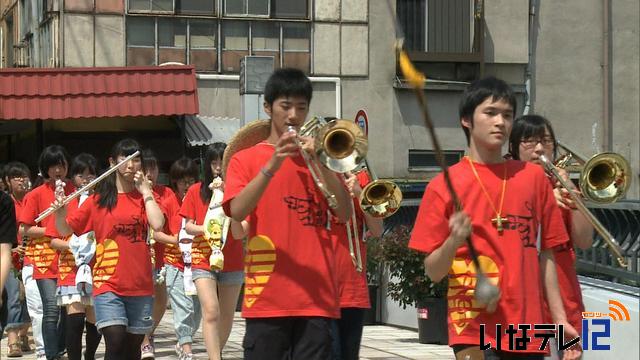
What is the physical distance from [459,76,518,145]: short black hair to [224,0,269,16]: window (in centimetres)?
2140

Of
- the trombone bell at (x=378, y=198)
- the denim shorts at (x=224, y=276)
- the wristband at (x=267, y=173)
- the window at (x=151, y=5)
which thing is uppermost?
the window at (x=151, y=5)

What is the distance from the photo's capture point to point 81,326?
424 inches

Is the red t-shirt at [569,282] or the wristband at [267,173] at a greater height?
the wristband at [267,173]

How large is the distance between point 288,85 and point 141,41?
20258 mm

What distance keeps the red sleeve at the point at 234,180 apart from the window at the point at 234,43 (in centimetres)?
2030

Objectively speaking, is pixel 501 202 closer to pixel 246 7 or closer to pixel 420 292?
pixel 420 292

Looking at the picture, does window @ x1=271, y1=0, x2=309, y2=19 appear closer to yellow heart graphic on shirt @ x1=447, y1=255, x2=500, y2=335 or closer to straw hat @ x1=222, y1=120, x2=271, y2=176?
straw hat @ x1=222, y1=120, x2=271, y2=176

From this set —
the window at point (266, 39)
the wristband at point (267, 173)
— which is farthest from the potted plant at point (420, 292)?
the window at point (266, 39)

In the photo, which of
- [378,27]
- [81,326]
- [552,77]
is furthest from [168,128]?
[81,326]

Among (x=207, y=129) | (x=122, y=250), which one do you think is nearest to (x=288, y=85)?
(x=122, y=250)

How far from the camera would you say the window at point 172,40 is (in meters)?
26.4

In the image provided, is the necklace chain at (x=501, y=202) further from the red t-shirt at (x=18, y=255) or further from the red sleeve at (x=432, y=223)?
the red t-shirt at (x=18, y=255)

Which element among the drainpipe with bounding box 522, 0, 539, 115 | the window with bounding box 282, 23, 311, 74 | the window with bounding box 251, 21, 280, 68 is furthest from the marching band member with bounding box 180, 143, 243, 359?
the drainpipe with bounding box 522, 0, 539, 115

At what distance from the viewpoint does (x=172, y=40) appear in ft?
87.0
